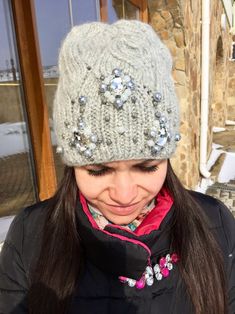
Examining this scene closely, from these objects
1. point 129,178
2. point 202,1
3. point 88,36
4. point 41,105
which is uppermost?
point 202,1

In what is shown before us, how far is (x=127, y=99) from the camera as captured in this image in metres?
0.90

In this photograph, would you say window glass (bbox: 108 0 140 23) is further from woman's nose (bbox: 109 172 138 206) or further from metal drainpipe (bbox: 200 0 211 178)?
woman's nose (bbox: 109 172 138 206)

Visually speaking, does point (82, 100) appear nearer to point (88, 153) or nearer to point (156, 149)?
point (88, 153)

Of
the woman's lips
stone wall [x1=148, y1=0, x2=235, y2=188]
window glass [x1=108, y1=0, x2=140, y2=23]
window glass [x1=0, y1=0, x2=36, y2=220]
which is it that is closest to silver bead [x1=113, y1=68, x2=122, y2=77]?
the woman's lips

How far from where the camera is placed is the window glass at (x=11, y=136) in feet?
6.24

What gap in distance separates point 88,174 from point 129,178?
0.14 meters

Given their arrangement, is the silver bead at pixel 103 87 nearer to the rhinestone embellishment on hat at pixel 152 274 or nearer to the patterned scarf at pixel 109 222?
the patterned scarf at pixel 109 222

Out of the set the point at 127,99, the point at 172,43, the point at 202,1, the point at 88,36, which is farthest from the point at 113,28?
the point at 202,1

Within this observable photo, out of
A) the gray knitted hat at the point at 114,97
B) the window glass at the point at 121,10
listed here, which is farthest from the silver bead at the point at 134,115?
the window glass at the point at 121,10

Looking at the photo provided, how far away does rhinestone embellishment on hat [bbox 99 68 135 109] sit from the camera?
888 millimetres

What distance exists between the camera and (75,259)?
110 centimetres

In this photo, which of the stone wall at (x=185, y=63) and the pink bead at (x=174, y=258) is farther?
the stone wall at (x=185, y=63)

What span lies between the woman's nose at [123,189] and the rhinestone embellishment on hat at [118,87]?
223 mm

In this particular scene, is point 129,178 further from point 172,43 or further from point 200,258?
A: point 172,43
